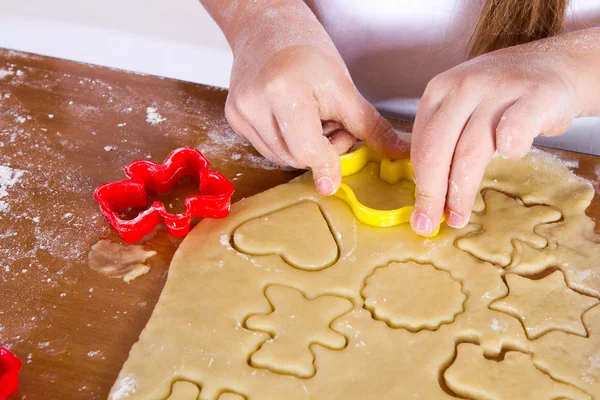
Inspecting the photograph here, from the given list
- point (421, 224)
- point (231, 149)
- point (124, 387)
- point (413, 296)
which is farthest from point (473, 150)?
point (124, 387)

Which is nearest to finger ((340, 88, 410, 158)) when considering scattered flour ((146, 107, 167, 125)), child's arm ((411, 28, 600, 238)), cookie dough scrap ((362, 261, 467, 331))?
child's arm ((411, 28, 600, 238))

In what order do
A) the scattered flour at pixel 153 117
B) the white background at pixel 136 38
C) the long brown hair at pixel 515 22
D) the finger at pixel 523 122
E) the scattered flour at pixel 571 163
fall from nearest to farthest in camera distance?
the finger at pixel 523 122
the long brown hair at pixel 515 22
the scattered flour at pixel 571 163
the scattered flour at pixel 153 117
the white background at pixel 136 38

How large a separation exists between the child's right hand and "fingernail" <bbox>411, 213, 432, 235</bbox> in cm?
17

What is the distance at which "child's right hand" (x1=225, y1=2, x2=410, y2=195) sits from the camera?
1138 millimetres

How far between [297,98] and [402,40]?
0.52 m

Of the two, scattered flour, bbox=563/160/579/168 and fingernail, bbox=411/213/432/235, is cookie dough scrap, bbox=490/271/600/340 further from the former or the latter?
scattered flour, bbox=563/160/579/168

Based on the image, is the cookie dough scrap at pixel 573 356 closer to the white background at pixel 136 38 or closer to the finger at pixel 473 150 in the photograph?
the finger at pixel 473 150

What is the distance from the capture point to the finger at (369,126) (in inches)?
46.9

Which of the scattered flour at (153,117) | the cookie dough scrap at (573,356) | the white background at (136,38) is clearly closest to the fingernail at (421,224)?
the cookie dough scrap at (573,356)

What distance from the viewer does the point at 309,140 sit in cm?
113

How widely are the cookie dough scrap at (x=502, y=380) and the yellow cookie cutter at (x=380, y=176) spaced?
10.5 inches

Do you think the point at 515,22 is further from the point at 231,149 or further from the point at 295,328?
the point at 295,328

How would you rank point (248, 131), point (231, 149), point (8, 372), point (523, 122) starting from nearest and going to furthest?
1. point (8, 372)
2. point (523, 122)
3. point (248, 131)
4. point (231, 149)

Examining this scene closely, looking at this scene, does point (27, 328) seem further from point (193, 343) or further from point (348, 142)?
point (348, 142)
